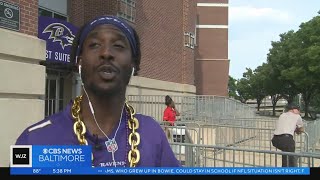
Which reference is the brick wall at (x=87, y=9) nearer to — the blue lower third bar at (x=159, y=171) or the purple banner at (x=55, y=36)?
the purple banner at (x=55, y=36)

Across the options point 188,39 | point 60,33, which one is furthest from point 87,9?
point 188,39

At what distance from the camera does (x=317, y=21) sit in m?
41.9

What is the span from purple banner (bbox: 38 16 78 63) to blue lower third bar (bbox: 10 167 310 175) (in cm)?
1110

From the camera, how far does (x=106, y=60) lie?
184 cm

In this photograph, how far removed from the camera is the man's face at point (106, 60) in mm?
1835

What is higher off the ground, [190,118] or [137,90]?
[137,90]

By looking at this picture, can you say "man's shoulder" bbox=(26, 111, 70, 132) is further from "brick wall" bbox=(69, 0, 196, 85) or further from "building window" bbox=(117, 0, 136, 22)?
"building window" bbox=(117, 0, 136, 22)

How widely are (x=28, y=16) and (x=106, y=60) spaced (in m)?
6.81

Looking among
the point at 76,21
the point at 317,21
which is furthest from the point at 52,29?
the point at 317,21

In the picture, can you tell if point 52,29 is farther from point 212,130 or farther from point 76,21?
point 212,130

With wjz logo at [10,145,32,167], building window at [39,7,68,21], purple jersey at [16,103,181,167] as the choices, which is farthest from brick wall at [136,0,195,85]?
wjz logo at [10,145,32,167]

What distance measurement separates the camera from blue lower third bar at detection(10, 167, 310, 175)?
167cm

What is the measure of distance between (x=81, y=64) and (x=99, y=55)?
0.39 ft

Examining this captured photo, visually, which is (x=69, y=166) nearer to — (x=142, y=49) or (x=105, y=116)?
(x=105, y=116)
